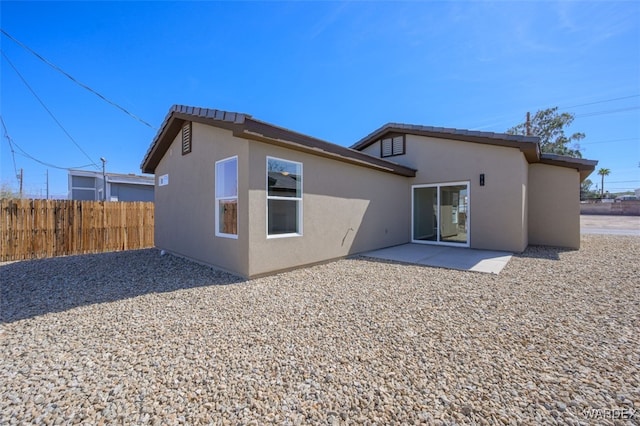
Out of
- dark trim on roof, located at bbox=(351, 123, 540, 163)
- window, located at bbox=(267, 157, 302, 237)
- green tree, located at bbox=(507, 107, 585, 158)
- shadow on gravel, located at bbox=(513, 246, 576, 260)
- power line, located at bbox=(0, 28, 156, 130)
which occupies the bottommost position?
shadow on gravel, located at bbox=(513, 246, 576, 260)

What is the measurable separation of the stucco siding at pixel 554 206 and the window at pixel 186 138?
42.4 feet

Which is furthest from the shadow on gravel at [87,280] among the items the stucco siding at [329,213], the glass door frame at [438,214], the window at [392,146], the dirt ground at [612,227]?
the dirt ground at [612,227]

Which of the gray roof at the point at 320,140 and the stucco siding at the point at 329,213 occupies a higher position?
the gray roof at the point at 320,140

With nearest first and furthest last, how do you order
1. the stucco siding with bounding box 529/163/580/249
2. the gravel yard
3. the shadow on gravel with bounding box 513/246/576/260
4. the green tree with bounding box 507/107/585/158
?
the gravel yard, the shadow on gravel with bounding box 513/246/576/260, the stucco siding with bounding box 529/163/580/249, the green tree with bounding box 507/107/585/158

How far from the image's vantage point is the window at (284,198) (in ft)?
20.4

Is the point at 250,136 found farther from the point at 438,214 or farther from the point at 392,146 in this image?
the point at 438,214

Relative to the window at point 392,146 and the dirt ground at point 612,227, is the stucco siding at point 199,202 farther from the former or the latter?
the dirt ground at point 612,227

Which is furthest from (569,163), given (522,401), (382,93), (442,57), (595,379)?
(522,401)

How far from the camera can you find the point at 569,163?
32.3 ft

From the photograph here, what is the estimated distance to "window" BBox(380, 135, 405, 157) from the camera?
11461 mm

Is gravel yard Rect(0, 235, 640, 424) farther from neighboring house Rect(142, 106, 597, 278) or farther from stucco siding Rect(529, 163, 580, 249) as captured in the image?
stucco siding Rect(529, 163, 580, 249)

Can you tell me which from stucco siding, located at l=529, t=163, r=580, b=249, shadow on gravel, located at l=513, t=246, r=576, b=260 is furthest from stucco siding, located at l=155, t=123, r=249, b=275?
stucco siding, located at l=529, t=163, r=580, b=249

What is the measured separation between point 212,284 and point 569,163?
12843 mm

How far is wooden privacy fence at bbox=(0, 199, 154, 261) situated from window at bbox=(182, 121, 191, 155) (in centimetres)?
490
